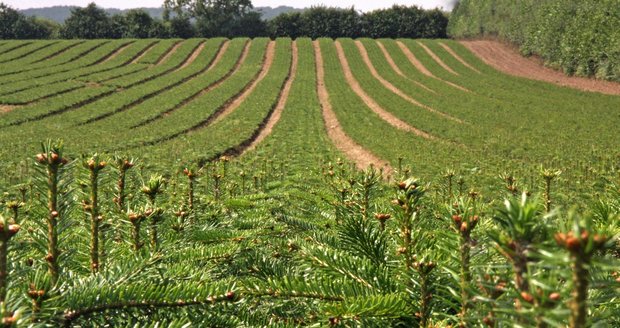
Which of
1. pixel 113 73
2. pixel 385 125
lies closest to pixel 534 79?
pixel 385 125

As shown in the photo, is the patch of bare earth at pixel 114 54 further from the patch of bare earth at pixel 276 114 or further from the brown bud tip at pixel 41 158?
the brown bud tip at pixel 41 158

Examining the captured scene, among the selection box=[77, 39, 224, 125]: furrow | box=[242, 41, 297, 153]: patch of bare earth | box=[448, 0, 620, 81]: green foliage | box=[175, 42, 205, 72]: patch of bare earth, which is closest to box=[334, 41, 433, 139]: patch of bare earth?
box=[242, 41, 297, 153]: patch of bare earth

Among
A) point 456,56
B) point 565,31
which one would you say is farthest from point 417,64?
point 565,31

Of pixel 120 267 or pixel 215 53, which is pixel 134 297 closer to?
pixel 120 267

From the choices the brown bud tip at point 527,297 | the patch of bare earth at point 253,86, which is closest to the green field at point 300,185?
the brown bud tip at point 527,297

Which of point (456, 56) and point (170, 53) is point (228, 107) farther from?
point (456, 56)

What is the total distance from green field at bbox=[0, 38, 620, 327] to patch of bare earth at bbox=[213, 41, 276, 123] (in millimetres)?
489

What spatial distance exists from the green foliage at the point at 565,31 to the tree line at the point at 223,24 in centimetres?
1623

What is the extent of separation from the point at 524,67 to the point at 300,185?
4843 cm

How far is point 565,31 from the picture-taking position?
152ft

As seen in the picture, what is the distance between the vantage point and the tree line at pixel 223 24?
74.8m

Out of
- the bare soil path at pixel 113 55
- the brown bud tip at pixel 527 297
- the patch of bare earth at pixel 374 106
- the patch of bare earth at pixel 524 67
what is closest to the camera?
the brown bud tip at pixel 527 297

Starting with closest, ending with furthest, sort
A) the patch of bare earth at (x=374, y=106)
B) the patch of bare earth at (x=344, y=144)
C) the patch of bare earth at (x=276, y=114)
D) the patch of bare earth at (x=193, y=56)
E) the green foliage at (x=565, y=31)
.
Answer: the patch of bare earth at (x=344, y=144), the patch of bare earth at (x=276, y=114), the patch of bare earth at (x=374, y=106), the green foliage at (x=565, y=31), the patch of bare earth at (x=193, y=56)

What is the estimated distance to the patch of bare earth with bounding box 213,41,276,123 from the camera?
32.3m
